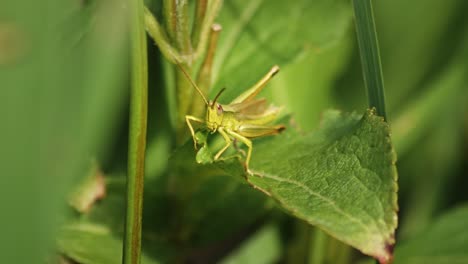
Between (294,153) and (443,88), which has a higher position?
(294,153)

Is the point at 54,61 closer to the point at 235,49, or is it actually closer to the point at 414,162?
the point at 235,49

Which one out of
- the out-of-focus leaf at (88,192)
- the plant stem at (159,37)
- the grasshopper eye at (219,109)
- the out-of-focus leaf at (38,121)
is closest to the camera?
the out-of-focus leaf at (38,121)

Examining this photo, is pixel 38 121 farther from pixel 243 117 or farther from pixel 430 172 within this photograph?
pixel 430 172

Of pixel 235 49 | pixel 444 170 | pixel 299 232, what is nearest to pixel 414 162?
pixel 444 170

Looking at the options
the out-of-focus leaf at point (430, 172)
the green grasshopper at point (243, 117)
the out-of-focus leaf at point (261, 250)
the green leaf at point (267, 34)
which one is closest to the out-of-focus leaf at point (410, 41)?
the out-of-focus leaf at point (430, 172)

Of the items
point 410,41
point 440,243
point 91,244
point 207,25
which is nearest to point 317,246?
point 440,243

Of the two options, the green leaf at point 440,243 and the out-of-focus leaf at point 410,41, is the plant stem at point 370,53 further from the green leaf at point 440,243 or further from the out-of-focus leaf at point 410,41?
the out-of-focus leaf at point 410,41

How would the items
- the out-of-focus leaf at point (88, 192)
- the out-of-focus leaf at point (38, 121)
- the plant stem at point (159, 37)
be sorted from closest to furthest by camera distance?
1. the out-of-focus leaf at point (38, 121)
2. the plant stem at point (159, 37)
3. the out-of-focus leaf at point (88, 192)
